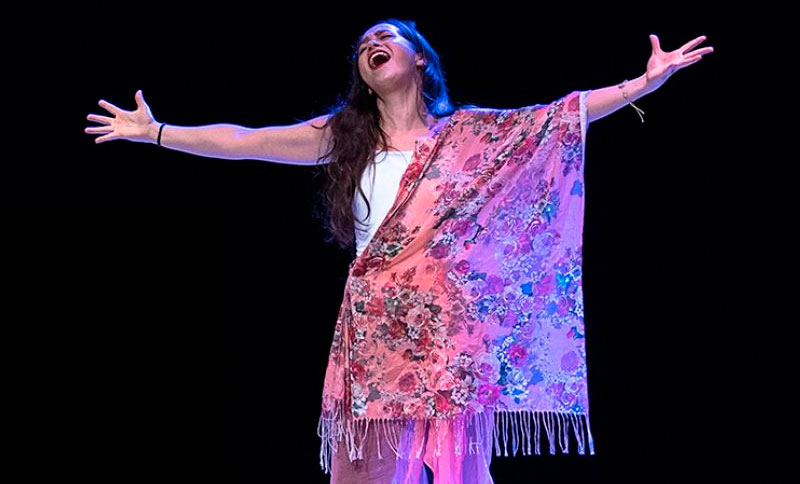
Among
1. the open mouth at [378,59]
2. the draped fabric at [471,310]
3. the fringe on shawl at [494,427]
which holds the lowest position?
the fringe on shawl at [494,427]

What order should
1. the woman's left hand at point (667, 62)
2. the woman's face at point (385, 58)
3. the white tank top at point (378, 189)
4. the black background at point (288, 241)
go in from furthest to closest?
the black background at point (288, 241) → the woman's face at point (385, 58) → the white tank top at point (378, 189) → the woman's left hand at point (667, 62)

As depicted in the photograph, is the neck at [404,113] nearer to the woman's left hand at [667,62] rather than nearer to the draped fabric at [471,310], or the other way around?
the draped fabric at [471,310]

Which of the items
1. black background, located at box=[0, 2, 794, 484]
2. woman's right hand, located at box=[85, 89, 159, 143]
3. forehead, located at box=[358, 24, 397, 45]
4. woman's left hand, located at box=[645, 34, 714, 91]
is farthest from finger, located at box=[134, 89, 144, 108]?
woman's left hand, located at box=[645, 34, 714, 91]

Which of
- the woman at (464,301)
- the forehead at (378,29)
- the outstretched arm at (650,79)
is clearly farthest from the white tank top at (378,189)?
the outstretched arm at (650,79)

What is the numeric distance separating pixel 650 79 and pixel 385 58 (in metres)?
0.64

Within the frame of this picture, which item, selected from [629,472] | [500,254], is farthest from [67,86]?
[629,472]

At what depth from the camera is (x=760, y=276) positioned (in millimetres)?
2881

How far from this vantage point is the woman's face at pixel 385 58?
2.32m

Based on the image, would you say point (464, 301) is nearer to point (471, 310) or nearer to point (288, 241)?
point (471, 310)

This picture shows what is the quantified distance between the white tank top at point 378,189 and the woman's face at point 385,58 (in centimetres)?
19

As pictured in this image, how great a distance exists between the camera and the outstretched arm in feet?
6.60

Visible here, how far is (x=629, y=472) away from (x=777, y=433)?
0.45m

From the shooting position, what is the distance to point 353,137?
2283 mm

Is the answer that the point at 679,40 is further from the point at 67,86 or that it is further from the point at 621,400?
the point at 67,86
